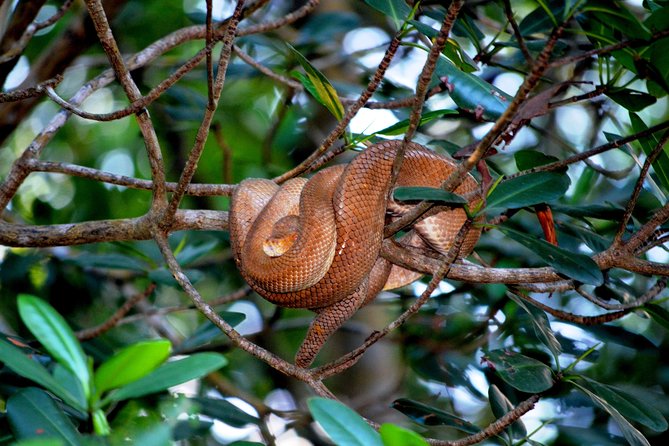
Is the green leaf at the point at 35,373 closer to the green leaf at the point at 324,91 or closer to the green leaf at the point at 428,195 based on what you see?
the green leaf at the point at 428,195

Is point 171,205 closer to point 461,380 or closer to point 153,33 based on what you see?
point 461,380

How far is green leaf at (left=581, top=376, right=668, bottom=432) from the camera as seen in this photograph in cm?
226

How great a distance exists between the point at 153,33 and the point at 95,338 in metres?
2.27

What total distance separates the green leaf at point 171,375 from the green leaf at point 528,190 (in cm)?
102

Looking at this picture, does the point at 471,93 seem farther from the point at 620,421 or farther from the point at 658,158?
the point at 620,421

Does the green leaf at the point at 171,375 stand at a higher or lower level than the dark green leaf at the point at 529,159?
lower

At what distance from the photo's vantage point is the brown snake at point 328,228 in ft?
7.47

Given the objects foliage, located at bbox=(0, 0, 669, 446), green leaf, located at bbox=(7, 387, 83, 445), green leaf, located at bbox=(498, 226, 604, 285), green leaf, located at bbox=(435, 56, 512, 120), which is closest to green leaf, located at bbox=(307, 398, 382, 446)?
foliage, located at bbox=(0, 0, 669, 446)

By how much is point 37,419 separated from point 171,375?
0.50 m

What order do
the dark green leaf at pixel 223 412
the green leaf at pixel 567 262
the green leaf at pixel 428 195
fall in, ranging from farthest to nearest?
the dark green leaf at pixel 223 412 < the green leaf at pixel 567 262 < the green leaf at pixel 428 195

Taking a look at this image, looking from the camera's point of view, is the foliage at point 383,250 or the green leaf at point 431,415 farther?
the green leaf at point 431,415

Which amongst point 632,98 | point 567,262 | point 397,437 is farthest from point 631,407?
point 397,437

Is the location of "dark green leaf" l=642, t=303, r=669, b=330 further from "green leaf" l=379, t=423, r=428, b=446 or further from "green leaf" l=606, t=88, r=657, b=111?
"green leaf" l=379, t=423, r=428, b=446

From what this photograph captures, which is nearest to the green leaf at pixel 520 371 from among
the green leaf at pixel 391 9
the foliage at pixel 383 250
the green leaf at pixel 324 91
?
the foliage at pixel 383 250
